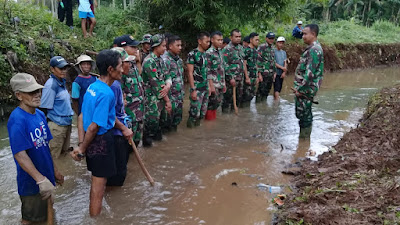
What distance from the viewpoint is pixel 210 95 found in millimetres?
7348

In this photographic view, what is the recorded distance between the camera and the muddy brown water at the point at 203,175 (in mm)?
3717

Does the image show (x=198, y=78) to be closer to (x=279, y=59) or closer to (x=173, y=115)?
(x=173, y=115)

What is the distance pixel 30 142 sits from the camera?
2.88 m

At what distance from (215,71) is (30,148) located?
483 cm

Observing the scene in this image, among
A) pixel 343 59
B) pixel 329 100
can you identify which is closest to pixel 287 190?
pixel 329 100

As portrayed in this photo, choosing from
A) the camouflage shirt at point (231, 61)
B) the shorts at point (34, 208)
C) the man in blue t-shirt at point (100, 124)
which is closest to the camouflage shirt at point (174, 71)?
the camouflage shirt at point (231, 61)

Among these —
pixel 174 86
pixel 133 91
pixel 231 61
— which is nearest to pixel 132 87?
pixel 133 91

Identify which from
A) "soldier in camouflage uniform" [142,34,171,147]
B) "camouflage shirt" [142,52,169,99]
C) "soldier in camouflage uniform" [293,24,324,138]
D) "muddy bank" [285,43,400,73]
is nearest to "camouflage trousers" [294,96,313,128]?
"soldier in camouflage uniform" [293,24,324,138]

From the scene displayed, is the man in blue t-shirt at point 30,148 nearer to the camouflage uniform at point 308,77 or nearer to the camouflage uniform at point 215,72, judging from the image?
the camouflage uniform at point 308,77

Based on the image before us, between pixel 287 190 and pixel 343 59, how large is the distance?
16.8 meters

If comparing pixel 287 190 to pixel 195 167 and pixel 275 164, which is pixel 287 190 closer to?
pixel 275 164

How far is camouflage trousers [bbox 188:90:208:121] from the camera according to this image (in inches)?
267

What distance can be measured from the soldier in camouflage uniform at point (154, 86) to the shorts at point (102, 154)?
2.14 meters

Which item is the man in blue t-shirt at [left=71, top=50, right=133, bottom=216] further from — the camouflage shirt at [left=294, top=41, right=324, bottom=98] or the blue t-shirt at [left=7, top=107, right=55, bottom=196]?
the camouflage shirt at [left=294, top=41, right=324, bottom=98]
